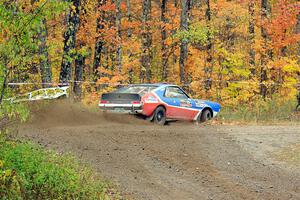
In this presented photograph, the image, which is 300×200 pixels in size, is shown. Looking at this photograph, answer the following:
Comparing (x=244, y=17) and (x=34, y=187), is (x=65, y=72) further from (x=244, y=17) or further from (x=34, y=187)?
(x=34, y=187)

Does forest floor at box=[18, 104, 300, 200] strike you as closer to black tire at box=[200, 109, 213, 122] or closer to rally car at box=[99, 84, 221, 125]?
rally car at box=[99, 84, 221, 125]

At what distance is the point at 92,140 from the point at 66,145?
1.04 m

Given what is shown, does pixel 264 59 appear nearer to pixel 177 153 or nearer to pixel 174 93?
pixel 174 93

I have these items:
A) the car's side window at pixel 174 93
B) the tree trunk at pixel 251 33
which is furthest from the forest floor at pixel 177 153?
the tree trunk at pixel 251 33

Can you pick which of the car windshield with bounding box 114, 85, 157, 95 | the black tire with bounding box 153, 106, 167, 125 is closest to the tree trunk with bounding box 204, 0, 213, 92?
the car windshield with bounding box 114, 85, 157, 95

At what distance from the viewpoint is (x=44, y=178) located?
867 centimetres

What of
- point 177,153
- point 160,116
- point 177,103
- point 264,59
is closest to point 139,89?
point 160,116

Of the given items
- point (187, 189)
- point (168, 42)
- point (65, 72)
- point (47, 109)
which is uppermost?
point (168, 42)

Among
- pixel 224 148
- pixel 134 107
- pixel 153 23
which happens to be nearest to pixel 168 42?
pixel 153 23

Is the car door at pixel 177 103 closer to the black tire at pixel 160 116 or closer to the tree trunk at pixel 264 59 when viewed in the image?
the black tire at pixel 160 116

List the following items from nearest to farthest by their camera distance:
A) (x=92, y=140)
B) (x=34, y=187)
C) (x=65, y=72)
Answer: (x=34, y=187)
(x=92, y=140)
(x=65, y=72)

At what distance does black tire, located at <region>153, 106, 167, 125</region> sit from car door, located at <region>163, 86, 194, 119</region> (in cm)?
21

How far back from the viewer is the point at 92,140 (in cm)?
1326

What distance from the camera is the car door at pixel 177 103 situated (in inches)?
A: 716
